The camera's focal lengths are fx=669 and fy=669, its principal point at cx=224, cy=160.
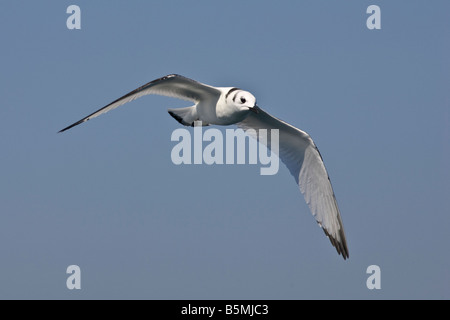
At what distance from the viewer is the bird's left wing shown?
605 inches

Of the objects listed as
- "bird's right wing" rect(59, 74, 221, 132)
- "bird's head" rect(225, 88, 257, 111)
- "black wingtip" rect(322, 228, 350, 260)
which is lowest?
"black wingtip" rect(322, 228, 350, 260)

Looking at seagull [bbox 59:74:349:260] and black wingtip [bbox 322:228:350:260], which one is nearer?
seagull [bbox 59:74:349:260]

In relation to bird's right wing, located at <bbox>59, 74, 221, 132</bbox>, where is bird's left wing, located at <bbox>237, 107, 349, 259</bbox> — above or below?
below

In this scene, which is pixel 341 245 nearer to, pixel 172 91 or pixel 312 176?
pixel 312 176

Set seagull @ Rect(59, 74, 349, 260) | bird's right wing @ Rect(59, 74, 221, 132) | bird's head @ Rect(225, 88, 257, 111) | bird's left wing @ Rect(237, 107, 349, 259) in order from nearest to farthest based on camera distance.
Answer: bird's right wing @ Rect(59, 74, 221, 132) < bird's head @ Rect(225, 88, 257, 111) < seagull @ Rect(59, 74, 349, 260) < bird's left wing @ Rect(237, 107, 349, 259)

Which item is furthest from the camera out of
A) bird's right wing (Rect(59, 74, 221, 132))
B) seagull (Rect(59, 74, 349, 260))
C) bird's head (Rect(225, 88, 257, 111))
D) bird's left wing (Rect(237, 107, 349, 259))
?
bird's left wing (Rect(237, 107, 349, 259))

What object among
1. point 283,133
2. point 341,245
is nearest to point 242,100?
point 283,133

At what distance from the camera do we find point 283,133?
1545 cm

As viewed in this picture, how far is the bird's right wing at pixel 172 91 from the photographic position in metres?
12.6

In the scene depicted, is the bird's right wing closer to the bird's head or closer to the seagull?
the seagull

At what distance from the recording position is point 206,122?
45.4 feet

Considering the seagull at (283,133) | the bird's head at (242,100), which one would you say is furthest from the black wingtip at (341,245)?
the bird's head at (242,100)

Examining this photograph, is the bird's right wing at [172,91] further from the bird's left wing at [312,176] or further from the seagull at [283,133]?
the bird's left wing at [312,176]

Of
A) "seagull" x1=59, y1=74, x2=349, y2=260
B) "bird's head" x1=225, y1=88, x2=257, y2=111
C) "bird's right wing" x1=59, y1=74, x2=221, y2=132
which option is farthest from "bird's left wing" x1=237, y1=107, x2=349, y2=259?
"bird's head" x1=225, y1=88, x2=257, y2=111
